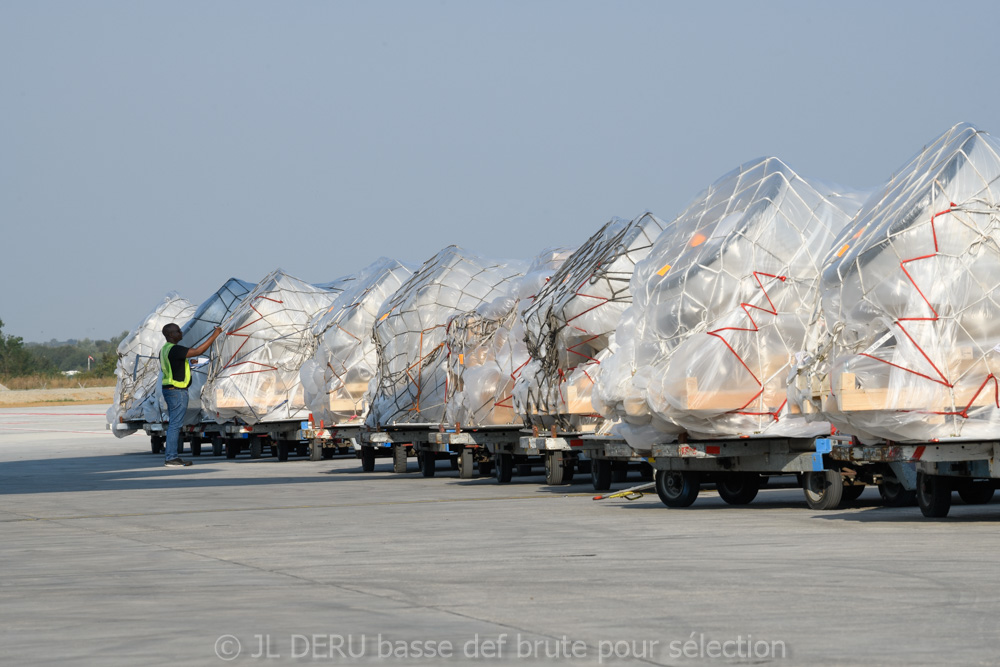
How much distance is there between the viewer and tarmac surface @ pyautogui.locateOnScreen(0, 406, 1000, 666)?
21.5 feet

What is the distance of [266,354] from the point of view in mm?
31781

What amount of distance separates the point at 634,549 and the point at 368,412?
14689mm

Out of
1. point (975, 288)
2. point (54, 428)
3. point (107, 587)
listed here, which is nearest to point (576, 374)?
point (975, 288)

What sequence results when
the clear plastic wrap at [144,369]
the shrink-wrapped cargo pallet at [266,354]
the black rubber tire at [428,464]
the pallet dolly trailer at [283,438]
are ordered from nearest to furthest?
1. the black rubber tire at [428,464]
2. the pallet dolly trailer at [283,438]
3. the shrink-wrapped cargo pallet at [266,354]
4. the clear plastic wrap at [144,369]

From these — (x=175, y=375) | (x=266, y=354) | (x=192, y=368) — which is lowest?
(x=175, y=375)

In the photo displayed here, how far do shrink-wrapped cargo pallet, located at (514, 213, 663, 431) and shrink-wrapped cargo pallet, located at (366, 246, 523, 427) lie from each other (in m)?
4.57

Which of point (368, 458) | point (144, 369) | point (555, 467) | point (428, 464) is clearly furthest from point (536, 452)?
point (144, 369)

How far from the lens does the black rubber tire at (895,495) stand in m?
14.3

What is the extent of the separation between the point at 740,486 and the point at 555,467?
414 centimetres

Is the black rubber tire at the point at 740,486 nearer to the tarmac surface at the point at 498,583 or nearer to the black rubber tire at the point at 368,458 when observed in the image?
Result: the tarmac surface at the point at 498,583

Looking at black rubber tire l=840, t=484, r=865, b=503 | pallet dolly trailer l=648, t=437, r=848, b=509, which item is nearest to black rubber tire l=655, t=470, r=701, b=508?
pallet dolly trailer l=648, t=437, r=848, b=509

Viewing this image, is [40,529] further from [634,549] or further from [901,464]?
[901,464]

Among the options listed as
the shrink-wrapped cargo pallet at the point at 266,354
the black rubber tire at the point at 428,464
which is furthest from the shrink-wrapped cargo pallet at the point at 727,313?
the shrink-wrapped cargo pallet at the point at 266,354

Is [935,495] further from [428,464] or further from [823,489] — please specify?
[428,464]
